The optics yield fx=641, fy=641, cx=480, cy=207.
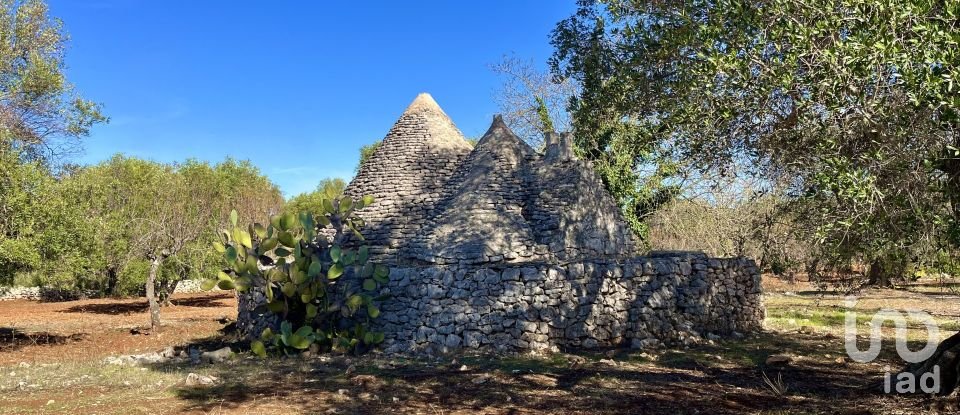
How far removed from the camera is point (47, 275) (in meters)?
15.1

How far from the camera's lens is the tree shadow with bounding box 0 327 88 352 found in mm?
16359

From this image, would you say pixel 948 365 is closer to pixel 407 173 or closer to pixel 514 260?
pixel 514 260

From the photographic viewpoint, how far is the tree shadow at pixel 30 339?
16.4 metres

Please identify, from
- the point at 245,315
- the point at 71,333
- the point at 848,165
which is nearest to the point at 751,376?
the point at 848,165

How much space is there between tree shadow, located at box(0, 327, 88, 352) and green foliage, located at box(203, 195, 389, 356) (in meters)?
7.54

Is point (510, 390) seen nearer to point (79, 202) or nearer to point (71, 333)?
point (79, 202)

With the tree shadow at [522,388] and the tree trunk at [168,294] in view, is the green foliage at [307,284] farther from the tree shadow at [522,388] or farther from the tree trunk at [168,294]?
the tree trunk at [168,294]

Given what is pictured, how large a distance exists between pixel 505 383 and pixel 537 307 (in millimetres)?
3590

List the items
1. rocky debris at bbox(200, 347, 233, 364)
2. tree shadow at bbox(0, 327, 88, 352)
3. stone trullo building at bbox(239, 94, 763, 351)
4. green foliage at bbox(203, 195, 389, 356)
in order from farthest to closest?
tree shadow at bbox(0, 327, 88, 352)
stone trullo building at bbox(239, 94, 763, 351)
green foliage at bbox(203, 195, 389, 356)
rocky debris at bbox(200, 347, 233, 364)

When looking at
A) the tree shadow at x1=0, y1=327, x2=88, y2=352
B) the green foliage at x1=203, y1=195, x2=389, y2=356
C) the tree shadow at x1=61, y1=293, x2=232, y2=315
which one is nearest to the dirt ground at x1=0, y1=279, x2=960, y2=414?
the green foliage at x1=203, y1=195, x2=389, y2=356

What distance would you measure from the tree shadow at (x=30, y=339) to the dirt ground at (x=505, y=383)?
164 centimetres

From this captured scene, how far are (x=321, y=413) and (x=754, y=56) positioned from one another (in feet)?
19.8

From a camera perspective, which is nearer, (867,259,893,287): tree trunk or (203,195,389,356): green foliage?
(203,195,389,356): green foliage

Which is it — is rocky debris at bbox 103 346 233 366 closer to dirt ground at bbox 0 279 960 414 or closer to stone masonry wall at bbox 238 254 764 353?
dirt ground at bbox 0 279 960 414
